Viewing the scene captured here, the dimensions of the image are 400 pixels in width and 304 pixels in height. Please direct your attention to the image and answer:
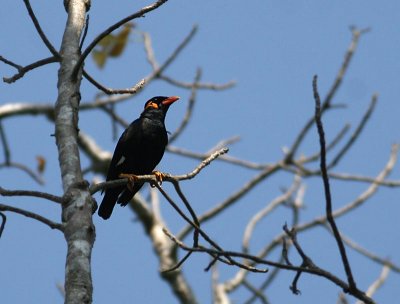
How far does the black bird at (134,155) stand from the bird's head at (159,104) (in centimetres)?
38

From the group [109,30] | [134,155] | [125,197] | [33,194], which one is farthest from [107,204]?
[33,194]

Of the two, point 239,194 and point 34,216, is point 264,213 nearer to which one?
point 239,194

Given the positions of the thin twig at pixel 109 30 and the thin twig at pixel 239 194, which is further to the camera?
the thin twig at pixel 239 194

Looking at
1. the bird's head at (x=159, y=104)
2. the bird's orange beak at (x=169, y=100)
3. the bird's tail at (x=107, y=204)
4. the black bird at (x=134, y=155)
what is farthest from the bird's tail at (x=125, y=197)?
the bird's orange beak at (x=169, y=100)

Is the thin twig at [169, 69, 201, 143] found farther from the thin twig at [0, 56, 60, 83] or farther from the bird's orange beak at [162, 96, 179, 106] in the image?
the thin twig at [0, 56, 60, 83]

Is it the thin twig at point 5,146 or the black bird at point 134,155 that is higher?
the thin twig at point 5,146

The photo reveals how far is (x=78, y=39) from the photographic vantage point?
434 centimetres

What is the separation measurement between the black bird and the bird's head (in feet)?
1.26

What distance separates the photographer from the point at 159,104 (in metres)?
7.37

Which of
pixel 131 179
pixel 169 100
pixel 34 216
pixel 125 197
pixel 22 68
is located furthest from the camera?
pixel 169 100

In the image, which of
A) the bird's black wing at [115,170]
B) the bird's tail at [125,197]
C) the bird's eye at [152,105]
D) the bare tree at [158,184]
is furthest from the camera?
the bird's eye at [152,105]

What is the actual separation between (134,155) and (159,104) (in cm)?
114

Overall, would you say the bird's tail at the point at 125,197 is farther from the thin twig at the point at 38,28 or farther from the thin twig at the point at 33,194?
the thin twig at the point at 33,194

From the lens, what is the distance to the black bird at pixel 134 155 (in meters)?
6.33
